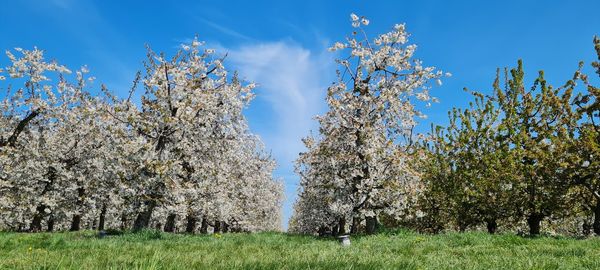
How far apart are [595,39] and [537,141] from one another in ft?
20.7

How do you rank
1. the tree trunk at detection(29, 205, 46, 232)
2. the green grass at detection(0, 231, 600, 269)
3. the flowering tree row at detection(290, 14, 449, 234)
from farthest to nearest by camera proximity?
the tree trunk at detection(29, 205, 46, 232) < the flowering tree row at detection(290, 14, 449, 234) < the green grass at detection(0, 231, 600, 269)

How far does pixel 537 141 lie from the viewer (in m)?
26.0

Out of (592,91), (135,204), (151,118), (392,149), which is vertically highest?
(592,91)

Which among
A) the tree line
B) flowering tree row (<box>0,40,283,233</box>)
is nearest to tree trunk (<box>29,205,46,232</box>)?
flowering tree row (<box>0,40,283,233</box>)

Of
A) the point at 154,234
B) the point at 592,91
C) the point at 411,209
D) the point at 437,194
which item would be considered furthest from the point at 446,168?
the point at 154,234

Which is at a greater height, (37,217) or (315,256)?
(37,217)

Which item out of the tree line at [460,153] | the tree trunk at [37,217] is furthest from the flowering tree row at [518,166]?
the tree trunk at [37,217]

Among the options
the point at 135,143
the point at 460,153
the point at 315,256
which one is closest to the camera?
the point at 315,256

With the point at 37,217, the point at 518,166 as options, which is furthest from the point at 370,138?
the point at 37,217

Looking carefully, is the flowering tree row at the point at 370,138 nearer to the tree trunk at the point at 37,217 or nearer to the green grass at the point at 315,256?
the green grass at the point at 315,256

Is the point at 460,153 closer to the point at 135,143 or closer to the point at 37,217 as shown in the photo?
the point at 135,143

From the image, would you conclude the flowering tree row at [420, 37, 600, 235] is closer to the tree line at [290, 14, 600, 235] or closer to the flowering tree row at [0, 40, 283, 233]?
the tree line at [290, 14, 600, 235]

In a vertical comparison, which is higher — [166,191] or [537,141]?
[537,141]

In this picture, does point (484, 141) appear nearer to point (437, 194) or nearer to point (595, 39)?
point (437, 194)
